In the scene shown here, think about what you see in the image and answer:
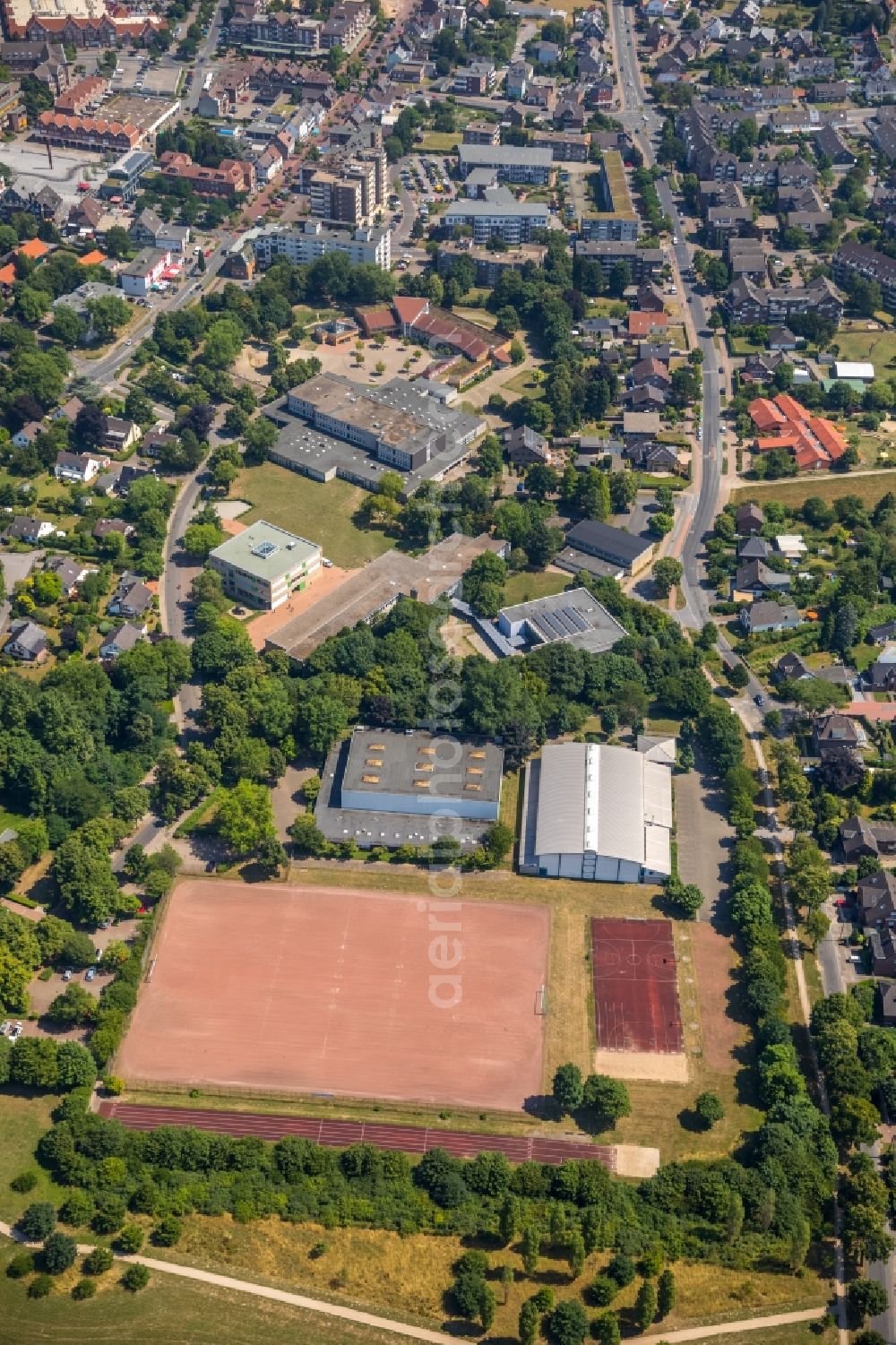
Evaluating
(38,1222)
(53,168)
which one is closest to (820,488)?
(38,1222)

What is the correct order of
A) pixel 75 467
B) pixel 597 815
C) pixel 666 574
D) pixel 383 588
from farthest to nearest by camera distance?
pixel 75 467, pixel 666 574, pixel 383 588, pixel 597 815

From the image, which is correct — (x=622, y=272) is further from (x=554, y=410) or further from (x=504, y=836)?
(x=504, y=836)

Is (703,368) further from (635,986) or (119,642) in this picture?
(635,986)

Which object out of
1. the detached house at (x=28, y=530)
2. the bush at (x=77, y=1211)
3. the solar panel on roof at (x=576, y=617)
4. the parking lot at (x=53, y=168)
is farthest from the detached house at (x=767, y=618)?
the parking lot at (x=53, y=168)

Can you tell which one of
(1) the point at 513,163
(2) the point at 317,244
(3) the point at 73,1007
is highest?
(1) the point at 513,163

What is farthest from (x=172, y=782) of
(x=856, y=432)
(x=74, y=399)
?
(x=856, y=432)

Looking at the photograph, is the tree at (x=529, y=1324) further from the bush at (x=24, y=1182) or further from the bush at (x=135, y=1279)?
the bush at (x=24, y=1182)
